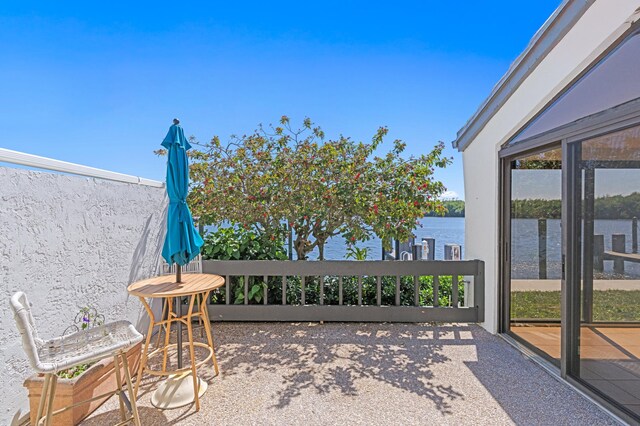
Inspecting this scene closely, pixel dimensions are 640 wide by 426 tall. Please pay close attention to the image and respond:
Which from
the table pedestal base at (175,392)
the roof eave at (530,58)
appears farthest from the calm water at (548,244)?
the table pedestal base at (175,392)

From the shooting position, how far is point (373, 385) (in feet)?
9.19

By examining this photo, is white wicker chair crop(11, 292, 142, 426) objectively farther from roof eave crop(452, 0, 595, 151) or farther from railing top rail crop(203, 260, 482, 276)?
roof eave crop(452, 0, 595, 151)

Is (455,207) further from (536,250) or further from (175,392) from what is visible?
(175,392)

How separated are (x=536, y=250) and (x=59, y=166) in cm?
468

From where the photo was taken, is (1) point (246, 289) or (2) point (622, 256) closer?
(2) point (622, 256)

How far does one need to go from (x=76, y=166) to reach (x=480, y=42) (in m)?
7.38

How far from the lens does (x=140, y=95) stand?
658cm

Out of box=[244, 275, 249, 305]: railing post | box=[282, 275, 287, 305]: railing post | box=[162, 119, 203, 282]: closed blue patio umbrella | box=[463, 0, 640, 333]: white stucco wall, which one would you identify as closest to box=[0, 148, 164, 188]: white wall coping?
box=[162, 119, 203, 282]: closed blue patio umbrella

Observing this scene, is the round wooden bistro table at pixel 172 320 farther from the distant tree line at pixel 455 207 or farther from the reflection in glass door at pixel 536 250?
the distant tree line at pixel 455 207

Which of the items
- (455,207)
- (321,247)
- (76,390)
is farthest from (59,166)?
(455,207)

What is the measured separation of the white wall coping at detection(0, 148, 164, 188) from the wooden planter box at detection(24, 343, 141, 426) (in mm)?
1482

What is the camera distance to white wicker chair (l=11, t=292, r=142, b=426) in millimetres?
1646

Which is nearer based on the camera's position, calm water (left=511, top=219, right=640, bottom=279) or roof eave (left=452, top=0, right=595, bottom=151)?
calm water (left=511, top=219, right=640, bottom=279)

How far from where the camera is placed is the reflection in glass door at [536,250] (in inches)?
124
